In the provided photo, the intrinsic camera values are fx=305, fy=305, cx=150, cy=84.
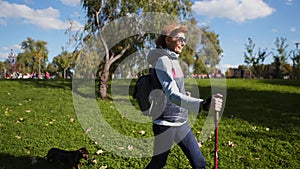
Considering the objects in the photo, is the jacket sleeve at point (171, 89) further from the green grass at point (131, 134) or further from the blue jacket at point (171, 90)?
the green grass at point (131, 134)

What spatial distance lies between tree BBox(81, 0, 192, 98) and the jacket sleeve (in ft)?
30.4

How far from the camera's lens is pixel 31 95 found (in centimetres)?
1195

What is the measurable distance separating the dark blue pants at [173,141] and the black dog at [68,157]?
1.64m

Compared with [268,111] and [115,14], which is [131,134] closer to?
[268,111]

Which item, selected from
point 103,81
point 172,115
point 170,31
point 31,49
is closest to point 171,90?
point 172,115

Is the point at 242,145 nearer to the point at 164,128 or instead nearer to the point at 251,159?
the point at 251,159

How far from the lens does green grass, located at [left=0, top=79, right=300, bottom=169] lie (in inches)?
192

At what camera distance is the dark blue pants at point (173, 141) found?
294cm

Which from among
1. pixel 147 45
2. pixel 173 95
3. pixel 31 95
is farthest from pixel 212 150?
pixel 31 95

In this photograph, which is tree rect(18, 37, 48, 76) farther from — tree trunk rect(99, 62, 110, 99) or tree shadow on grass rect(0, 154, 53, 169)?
tree shadow on grass rect(0, 154, 53, 169)

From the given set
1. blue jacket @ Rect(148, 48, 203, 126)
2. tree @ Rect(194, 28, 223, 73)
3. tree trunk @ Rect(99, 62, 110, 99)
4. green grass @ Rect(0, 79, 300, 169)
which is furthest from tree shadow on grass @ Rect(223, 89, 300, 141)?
tree trunk @ Rect(99, 62, 110, 99)

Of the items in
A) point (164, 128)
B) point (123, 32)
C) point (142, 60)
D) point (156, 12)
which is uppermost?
point (156, 12)

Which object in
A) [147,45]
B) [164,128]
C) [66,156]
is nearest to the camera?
[164,128]

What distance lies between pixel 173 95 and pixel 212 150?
10.6 ft
